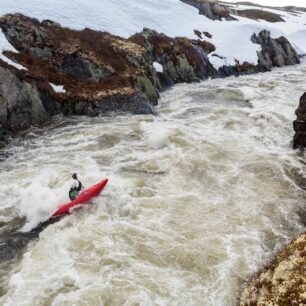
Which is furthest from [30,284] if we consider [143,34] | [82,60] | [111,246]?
[143,34]

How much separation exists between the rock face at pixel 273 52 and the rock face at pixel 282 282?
45288 millimetres

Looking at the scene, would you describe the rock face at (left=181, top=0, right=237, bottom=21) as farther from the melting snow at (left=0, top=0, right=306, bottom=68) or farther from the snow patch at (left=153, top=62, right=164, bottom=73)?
the snow patch at (left=153, top=62, right=164, bottom=73)

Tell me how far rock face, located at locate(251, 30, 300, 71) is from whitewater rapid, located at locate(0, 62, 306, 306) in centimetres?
2914

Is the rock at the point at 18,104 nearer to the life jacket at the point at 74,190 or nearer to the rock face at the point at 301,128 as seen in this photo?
the life jacket at the point at 74,190

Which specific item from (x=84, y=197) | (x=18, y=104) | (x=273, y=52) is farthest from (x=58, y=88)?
(x=273, y=52)

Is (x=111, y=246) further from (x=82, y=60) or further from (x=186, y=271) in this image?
(x=82, y=60)

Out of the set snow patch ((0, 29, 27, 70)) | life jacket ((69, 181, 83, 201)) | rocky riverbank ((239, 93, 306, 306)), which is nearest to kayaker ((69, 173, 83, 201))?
life jacket ((69, 181, 83, 201))

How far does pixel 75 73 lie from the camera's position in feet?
104

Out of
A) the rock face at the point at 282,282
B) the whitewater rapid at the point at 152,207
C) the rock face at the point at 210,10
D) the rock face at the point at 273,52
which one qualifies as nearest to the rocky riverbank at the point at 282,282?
the rock face at the point at 282,282

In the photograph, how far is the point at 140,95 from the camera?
31422mm

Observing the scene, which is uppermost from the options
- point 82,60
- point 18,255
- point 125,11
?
point 125,11

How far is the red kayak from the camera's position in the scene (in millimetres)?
16078

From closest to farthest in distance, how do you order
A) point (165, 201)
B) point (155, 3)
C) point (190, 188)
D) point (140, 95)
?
point (165, 201), point (190, 188), point (140, 95), point (155, 3)

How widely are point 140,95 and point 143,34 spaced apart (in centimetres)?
1317
